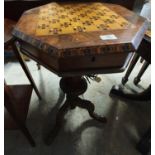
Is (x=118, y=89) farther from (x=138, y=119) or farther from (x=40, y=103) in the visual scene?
(x=40, y=103)

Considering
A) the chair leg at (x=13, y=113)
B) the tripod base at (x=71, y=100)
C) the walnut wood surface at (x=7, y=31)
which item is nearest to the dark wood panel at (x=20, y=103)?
the chair leg at (x=13, y=113)

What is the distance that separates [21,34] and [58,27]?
0.17 meters

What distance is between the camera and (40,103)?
4.64 ft

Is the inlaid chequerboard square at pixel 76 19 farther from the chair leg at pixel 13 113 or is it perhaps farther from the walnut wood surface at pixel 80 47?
the chair leg at pixel 13 113

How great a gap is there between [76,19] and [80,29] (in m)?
0.13

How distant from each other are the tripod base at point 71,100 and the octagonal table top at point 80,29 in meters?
0.36

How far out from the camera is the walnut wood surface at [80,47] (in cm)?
65

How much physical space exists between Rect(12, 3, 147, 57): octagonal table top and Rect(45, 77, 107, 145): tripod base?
0.36 meters

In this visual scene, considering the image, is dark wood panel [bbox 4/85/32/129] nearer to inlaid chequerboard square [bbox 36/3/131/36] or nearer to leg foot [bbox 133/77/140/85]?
inlaid chequerboard square [bbox 36/3/131/36]

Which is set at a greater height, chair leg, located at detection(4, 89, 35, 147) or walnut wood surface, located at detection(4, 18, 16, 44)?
walnut wood surface, located at detection(4, 18, 16, 44)

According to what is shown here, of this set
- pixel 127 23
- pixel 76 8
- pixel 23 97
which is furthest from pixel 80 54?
pixel 23 97

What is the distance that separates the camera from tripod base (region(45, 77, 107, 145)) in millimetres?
1061

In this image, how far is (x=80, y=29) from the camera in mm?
776

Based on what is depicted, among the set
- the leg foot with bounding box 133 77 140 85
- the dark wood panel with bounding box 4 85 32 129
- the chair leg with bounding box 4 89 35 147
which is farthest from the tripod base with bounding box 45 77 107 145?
the leg foot with bounding box 133 77 140 85
